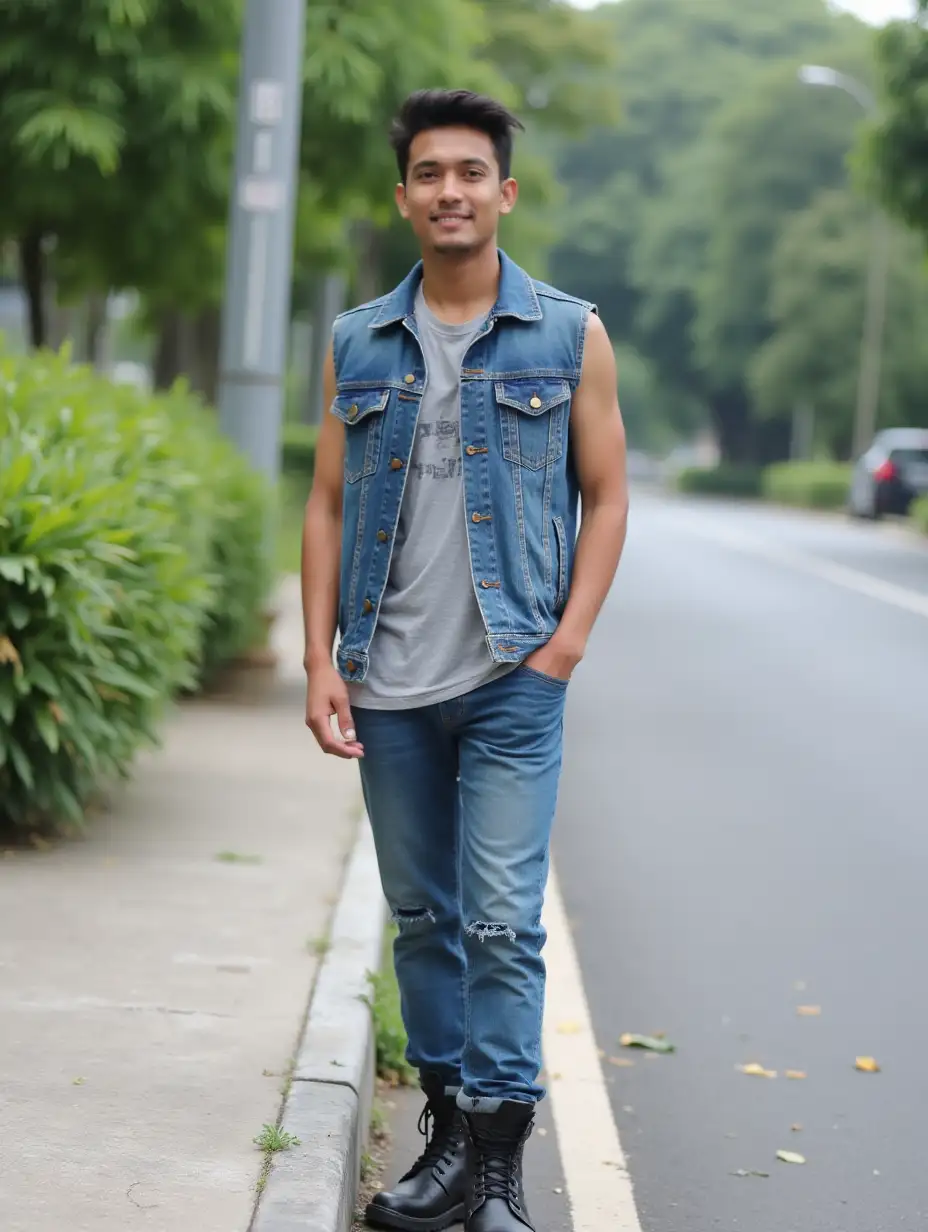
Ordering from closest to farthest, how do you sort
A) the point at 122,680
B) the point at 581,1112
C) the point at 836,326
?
1. the point at 581,1112
2. the point at 122,680
3. the point at 836,326

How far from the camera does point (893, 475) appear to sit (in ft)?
124

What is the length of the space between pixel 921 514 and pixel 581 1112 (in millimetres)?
29220

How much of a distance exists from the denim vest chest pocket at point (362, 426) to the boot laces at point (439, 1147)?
1238 millimetres

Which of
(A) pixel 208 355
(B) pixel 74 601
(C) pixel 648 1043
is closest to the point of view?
(C) pixel 648 1043

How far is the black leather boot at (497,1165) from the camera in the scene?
160 inches

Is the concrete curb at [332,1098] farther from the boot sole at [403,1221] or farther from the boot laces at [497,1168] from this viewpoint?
the boot laces at [497,1168]

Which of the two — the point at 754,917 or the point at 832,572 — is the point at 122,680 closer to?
the point at 754,917

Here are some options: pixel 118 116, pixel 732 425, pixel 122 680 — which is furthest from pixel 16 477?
pixel 732 425

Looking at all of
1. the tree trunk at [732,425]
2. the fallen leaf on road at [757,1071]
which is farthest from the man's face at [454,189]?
the tree trunk at [732,425]

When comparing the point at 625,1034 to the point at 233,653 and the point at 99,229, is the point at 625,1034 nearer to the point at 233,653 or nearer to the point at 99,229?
the point at 233,653

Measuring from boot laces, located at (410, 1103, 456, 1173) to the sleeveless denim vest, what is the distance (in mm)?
882

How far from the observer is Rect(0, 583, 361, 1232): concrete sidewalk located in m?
4.00

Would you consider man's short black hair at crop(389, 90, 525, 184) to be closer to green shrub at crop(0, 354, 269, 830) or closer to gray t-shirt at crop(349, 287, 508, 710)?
gray t-shirt at crop(349, 287, 508, 710)

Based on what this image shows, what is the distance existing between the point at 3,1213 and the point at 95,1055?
103 centimetres
